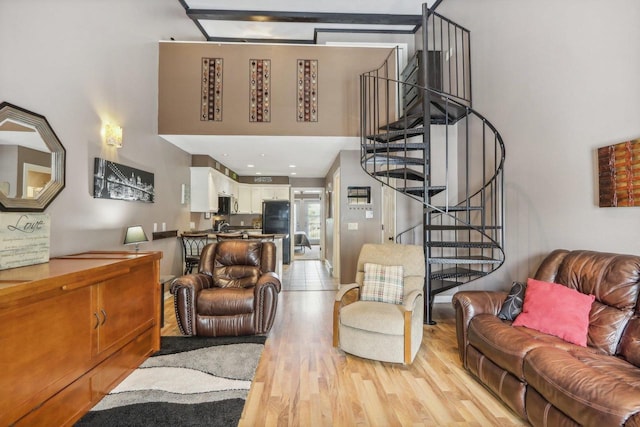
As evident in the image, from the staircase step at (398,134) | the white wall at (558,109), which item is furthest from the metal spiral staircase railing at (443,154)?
the white wall at (558,109)

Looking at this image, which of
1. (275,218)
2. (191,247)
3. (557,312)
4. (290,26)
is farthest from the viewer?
(275,218)

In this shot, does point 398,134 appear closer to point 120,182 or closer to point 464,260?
point 464,260

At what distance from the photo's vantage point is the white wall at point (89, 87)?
89.1 inches

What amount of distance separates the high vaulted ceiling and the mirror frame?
209 centimetres

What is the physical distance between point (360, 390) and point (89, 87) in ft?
11.8

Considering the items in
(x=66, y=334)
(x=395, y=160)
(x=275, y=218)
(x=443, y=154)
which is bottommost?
(x=66, y=334)

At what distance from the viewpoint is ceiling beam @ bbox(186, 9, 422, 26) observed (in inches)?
202

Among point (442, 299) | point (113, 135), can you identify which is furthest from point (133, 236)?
point (442, 299)

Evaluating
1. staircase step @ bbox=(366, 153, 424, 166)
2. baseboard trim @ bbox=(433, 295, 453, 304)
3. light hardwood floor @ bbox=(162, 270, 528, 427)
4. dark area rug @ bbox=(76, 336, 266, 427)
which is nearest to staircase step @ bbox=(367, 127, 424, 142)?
staircase step @ bbox=(366, 153, 424, 166)

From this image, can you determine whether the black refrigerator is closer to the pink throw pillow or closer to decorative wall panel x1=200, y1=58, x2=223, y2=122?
decorative wall panel x1=200, y1=58, x2=223, y2=122

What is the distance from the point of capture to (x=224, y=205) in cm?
728

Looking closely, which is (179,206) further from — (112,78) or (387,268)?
(387,268)

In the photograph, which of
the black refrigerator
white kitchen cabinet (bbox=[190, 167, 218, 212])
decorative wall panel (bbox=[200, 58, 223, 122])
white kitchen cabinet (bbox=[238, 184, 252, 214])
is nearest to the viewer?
decorative wall panel (bbox=[200, 58, 223, 122])

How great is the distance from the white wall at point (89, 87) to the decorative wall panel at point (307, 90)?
6.68ft
